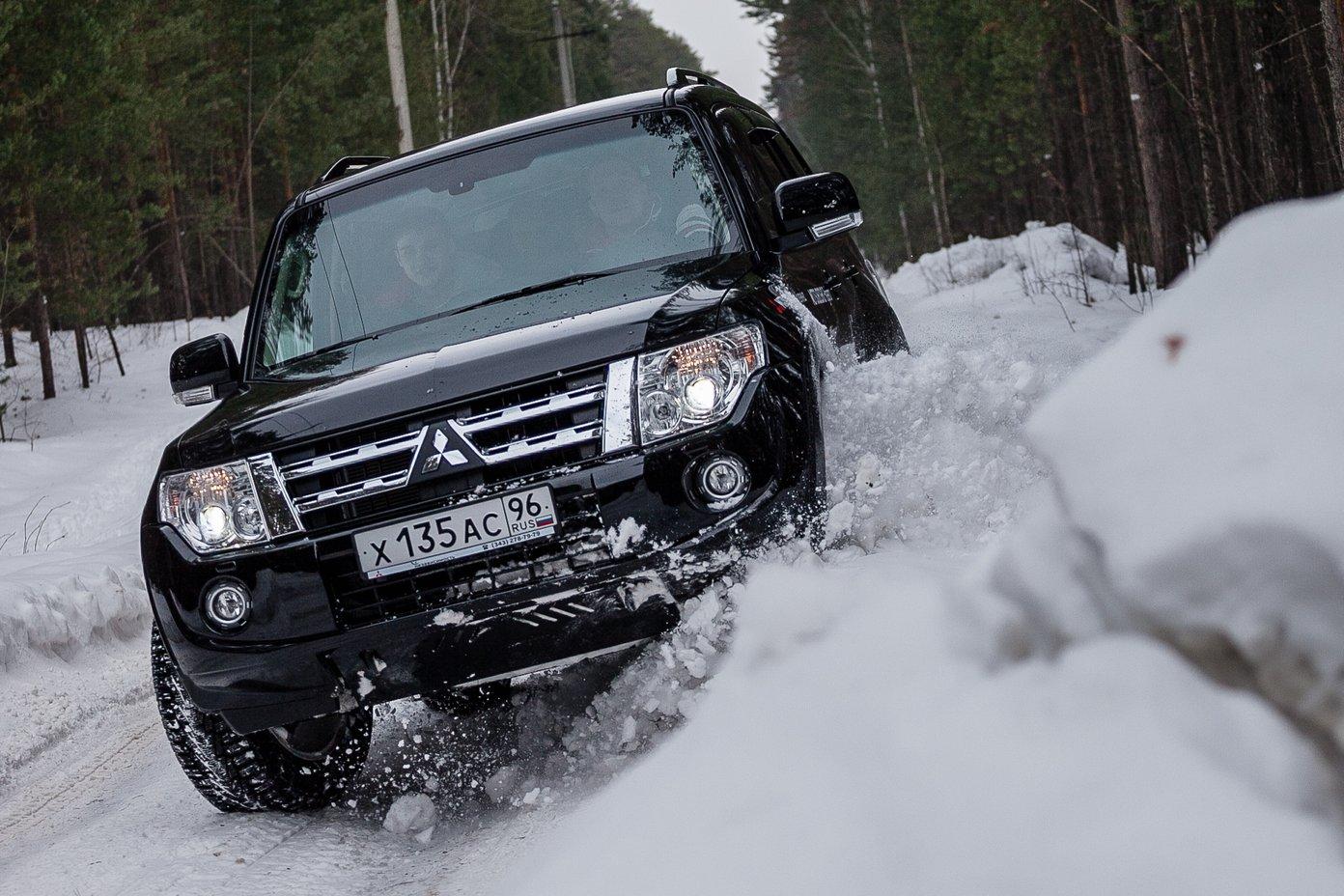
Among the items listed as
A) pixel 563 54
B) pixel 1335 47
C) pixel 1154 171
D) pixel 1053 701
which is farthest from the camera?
pixel 563 54

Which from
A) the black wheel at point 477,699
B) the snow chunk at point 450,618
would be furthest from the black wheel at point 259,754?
the snow chunk at point 450,618

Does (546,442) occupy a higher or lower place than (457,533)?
higher

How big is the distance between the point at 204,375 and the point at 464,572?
5.95 feet

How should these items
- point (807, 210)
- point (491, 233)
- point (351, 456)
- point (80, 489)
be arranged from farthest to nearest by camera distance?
1. point (80, 489)
2. point (491, 233)
3. point (807, 210)
4. point (351, 456)

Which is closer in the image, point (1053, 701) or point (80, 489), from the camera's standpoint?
point (1053, 701)

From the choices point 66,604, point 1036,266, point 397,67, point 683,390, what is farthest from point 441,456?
point 397,67

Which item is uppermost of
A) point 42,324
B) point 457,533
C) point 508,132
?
point 42,324

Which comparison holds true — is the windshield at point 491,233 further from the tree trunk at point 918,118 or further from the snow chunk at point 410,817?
the tree trunk at point 918,118

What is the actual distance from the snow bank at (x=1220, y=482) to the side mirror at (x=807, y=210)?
2.80 m

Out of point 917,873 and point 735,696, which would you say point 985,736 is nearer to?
point 917,873

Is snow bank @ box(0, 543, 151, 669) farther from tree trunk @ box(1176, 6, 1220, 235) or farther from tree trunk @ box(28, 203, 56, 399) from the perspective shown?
tree trunk @ box(28, 203, 56, 399)

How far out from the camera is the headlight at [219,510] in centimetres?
362

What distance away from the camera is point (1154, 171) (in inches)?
610

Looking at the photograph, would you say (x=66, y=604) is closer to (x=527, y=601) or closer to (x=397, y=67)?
(x=527, y=601)
